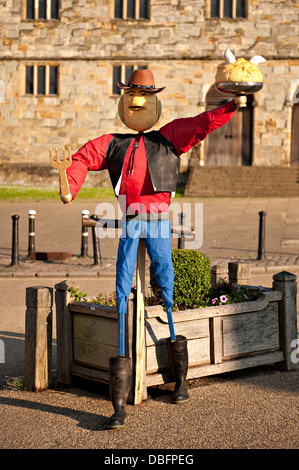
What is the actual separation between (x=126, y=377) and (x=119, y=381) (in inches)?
2.4

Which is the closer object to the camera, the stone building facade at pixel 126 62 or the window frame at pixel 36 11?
the stone building facade at pixel 126 62

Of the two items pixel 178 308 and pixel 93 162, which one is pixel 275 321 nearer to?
pixel 178 308

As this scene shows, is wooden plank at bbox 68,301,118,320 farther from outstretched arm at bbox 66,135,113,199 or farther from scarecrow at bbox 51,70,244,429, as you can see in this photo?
outstretched arm at bbox 66,135,113,199

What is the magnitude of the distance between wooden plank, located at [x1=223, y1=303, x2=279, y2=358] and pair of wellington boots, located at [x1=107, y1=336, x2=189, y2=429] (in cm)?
50

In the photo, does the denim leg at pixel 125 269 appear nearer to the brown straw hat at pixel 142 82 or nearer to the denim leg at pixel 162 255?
the denim leg at pixel 162 255

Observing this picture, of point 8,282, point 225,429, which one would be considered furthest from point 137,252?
point 8,282

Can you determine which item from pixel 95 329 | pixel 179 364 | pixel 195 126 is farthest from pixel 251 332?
pixel 195 126

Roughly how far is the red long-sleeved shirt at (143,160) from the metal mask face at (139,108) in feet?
0.41

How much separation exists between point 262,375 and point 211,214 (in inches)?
500

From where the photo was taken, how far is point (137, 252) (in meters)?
5.05

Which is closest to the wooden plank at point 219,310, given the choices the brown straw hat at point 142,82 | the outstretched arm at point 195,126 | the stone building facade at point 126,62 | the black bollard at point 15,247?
the outstretched arm at point 195,126

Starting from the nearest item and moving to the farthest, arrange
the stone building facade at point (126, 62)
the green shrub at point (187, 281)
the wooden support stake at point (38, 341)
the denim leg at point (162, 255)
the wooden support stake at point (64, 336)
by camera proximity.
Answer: the denim leg at point (162, 255) < the wooden support stake at point (38, 341) < the wooden support stake at point (64, 336) < the green shrub at point (187, 281) < the stone building facade at point (126, 62)

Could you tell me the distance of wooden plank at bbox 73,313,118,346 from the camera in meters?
5.08

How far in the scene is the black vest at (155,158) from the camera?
4926 millimetres
